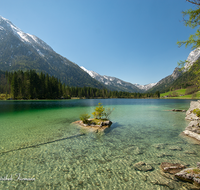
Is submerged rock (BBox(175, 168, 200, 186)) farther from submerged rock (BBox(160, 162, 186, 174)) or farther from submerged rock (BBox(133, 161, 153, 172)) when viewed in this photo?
submerged rock (BBox(133, 161, 153, 172))

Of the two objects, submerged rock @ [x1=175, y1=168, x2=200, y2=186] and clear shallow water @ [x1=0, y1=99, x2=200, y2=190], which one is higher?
submerged rock @ [x1=175, y1=168, x2=200, y2=186]

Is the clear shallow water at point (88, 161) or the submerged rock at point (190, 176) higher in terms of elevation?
the submerged rock at point (190, 176)

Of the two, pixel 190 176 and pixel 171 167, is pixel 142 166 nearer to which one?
pixel 171 167

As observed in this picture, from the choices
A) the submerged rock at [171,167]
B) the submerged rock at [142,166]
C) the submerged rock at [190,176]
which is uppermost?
the submerged rock at [190,176]

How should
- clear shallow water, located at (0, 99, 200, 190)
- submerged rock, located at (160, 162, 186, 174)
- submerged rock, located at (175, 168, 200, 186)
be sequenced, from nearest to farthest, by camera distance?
submerged rock, located at (175, 168, 200, 186)
clear shallow water, located at (0, 99, 200, 190)
submerged rock, located at (160, 162, 186, 174)

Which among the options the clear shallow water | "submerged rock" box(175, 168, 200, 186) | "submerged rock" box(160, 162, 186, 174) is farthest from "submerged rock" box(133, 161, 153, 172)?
"submerged rock" box(175, 168, 200, 186)

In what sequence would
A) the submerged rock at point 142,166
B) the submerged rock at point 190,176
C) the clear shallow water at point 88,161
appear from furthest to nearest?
the submerged rock at point 142,166, the clear shallow water at point 88,161, the submerged rock at point 190,176

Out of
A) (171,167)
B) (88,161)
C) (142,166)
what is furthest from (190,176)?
(88,161)

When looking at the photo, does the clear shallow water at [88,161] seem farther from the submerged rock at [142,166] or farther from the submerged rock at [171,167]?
the submerged rock at [171,167]

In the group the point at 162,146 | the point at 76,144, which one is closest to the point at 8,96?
the point at 76,144

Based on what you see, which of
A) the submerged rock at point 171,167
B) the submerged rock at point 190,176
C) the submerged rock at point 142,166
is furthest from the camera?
the submerged rock at point 142,166

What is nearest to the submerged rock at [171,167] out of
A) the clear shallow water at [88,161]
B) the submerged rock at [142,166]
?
the clear shallow water at [88,161]

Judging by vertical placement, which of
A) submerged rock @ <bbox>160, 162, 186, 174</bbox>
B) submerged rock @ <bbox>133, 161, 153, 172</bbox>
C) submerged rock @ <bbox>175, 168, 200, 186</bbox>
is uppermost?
submerged rock @ <bbox>175, 168, 200, 186</bbox>

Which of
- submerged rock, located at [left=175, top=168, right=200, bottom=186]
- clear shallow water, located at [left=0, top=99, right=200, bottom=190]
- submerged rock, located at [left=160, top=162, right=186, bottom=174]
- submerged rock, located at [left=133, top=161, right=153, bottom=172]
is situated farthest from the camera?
submerged rock, located at [left=133, top=161, right=153, bottom=172]
